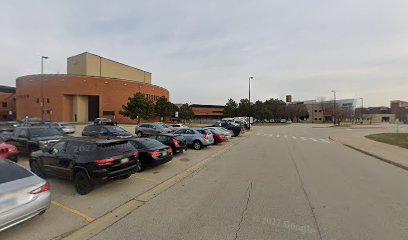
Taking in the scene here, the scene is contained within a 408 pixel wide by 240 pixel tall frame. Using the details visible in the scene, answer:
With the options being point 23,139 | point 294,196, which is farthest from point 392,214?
point 23,139

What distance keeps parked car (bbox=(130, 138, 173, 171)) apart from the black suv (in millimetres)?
1579

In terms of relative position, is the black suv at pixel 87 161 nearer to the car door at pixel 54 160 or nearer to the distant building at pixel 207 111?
the car door at pixel 54 160

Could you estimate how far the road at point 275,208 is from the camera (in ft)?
14.5

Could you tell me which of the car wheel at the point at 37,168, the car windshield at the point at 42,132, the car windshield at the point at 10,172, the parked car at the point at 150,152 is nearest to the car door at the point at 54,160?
the car wheel at the point at 37,168

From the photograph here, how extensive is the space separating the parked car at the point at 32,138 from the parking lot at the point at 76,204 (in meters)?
4.72

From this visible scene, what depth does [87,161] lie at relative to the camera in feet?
21.9

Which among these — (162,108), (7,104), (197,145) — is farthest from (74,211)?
(7,104)

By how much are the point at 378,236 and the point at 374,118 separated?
149 m

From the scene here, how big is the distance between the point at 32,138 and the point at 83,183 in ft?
24.6

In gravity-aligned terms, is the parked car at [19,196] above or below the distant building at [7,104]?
below

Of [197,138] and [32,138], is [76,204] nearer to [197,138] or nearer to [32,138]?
[32,138]

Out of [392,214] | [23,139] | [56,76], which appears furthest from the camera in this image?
[56,76]

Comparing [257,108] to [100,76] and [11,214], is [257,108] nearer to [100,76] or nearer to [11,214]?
[100,76]

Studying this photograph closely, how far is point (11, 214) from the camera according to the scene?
4.11 metres
